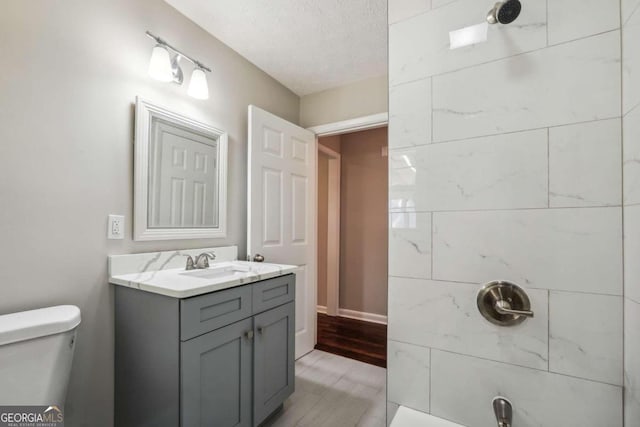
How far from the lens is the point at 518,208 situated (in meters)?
0.90

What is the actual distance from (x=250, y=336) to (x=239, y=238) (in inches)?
32.1

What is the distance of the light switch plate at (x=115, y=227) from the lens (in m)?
1.29

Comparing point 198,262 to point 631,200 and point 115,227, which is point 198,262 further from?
point 631,200

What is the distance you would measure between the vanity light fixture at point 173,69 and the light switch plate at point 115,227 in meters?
0.75

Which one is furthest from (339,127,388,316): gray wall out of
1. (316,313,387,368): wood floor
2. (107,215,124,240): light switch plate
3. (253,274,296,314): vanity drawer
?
(107,215,124,240): light switch plate

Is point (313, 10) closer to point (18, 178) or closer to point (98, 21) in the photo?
point (98, 21)

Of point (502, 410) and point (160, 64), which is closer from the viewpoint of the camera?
point (502, 410)

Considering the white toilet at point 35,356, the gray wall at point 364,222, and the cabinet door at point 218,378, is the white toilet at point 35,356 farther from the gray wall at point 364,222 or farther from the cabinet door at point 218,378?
the gray wall at point 364,222

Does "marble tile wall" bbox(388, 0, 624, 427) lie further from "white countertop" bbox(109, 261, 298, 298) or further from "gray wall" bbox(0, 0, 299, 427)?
"gray wall" bbox(0, 0, 299, 427)

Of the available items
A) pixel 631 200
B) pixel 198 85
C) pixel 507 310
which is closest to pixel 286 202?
pixel 198 85

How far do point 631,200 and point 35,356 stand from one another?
187 cm

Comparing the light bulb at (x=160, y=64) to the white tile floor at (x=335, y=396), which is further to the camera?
the white tile floor at (x=335, y=396)

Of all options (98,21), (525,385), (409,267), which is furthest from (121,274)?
(525,385)

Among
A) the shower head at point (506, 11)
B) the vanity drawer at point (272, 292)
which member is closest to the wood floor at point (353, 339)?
the vanity drawer at point (272, 292)
